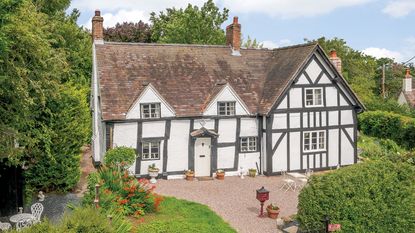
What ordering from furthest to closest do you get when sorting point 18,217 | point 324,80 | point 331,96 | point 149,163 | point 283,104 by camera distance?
point 331,96 → point 324,80 → point 283,104 → point 149,163 → point 18,217

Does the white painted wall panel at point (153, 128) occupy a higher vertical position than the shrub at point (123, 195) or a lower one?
higher

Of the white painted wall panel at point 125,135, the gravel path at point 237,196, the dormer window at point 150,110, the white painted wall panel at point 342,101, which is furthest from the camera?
the white painted wall panel at point 342,101

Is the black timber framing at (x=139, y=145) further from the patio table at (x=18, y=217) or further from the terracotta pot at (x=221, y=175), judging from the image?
the patio table at (x=18, y=217)

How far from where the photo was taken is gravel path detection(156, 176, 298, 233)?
17.1 metres

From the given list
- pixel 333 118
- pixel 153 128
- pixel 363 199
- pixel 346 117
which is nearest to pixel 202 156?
pixel 153 128

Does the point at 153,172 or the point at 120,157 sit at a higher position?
the point at 120,157

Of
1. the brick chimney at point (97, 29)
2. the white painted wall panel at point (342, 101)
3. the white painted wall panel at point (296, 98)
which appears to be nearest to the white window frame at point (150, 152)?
the brick chimney at point (97, 29)

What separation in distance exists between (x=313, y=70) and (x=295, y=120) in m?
3.31

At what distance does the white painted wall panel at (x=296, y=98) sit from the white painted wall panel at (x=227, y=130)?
378cm

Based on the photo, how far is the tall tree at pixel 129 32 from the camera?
52.2m

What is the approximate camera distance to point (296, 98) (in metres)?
25.7

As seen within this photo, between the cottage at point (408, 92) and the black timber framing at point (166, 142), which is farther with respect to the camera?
the cottage at point (408, 92)

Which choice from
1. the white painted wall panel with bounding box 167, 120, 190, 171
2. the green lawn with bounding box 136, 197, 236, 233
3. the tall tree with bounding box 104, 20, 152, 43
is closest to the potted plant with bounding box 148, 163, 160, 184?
the white painted wall panel with bounding box 167, 120, 190, 171

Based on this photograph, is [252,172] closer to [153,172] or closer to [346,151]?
[153,172]
